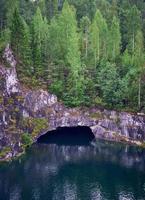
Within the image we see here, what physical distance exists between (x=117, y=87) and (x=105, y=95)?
4232 millimetres

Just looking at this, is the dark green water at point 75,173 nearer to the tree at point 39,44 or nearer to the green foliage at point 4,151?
the green foliage at point 4,151

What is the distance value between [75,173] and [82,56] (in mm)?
46184

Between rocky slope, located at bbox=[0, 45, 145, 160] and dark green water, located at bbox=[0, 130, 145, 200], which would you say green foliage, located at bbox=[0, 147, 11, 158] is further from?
rocky slope, located at bbox=[0, 45, 145, 160]

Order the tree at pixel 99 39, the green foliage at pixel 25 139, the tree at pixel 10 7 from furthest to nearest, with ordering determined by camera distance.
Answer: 1. the tree at pixel 10 7
2. the tree at pixel 99 39
3. the green foliage at pixel 25 139

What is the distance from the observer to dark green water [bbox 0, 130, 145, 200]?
79.6m

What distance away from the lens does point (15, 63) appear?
4422 inches

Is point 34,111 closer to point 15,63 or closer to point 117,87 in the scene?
point 15,63

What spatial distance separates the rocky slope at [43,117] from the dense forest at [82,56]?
2.91m

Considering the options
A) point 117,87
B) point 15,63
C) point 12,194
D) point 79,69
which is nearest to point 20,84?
point 15,63

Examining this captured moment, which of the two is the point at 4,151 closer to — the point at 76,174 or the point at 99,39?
the point at 76,174

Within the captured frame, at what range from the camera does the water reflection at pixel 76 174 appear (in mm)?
79562

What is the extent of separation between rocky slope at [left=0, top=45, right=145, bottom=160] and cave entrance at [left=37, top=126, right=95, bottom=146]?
10.9 feet

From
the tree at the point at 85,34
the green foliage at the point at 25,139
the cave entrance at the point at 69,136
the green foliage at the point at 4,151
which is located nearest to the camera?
the green foliage at the point at 4,151

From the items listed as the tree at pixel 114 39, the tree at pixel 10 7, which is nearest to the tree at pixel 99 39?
the tree at pixel 114 39
